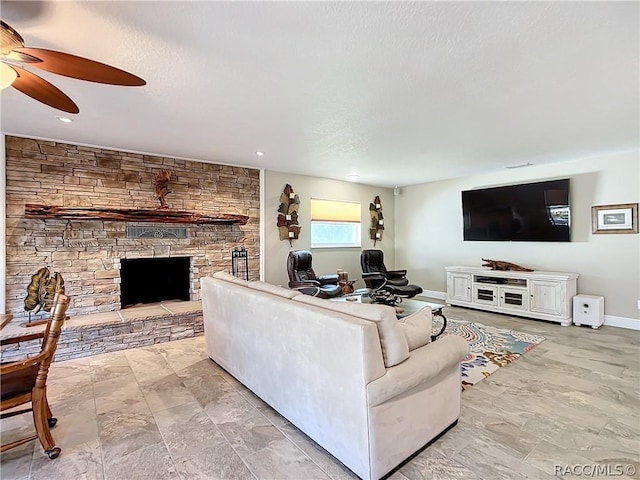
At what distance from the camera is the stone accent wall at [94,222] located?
361 centimetres

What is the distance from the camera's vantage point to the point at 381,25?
1737 mm

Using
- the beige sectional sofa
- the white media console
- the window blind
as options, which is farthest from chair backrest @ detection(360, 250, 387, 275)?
the beige sectional sofa

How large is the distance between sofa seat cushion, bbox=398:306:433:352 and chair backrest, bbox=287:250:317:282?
3.44m

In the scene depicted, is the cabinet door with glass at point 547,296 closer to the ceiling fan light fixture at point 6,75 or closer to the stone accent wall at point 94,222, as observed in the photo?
the stone accent wall at point 94,222

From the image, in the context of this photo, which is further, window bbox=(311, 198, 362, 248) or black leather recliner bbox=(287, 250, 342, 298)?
window bbox=(311, 198, 362, 248)

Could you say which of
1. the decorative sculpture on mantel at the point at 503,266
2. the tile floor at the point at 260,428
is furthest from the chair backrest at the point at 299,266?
the decorative sculpture on mantel at the point at 503,266

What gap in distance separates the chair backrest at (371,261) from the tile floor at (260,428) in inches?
129

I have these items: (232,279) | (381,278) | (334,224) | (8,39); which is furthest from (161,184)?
(381,278)

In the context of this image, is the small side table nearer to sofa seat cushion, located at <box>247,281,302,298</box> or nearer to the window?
the window

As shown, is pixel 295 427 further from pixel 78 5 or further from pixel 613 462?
pixel 78 5

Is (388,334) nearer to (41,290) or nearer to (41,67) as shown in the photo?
(41,67)

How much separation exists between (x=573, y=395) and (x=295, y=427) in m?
2.23

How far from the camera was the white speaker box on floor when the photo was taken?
439 centimetres

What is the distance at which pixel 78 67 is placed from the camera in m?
1.58
